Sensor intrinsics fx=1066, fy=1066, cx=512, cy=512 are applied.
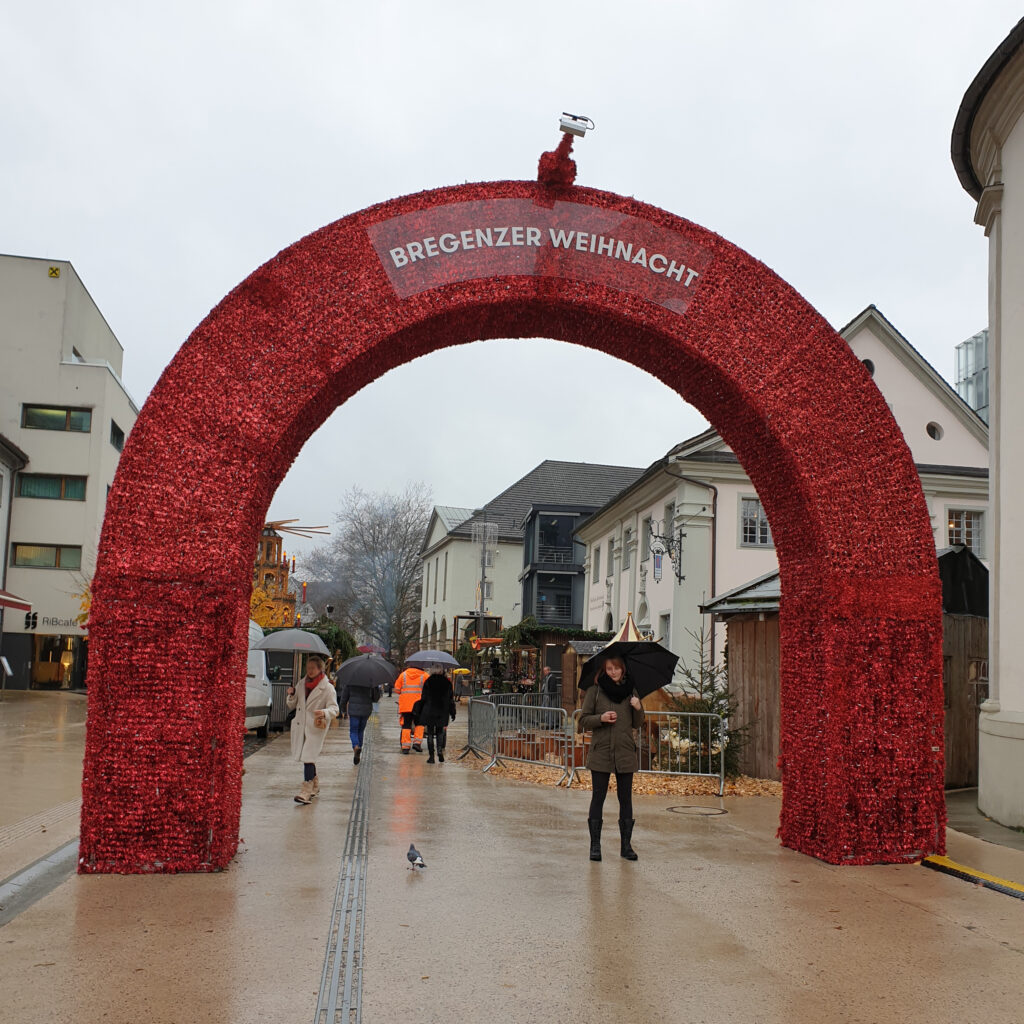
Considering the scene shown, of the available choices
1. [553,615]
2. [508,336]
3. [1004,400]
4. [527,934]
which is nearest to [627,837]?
[527,934]

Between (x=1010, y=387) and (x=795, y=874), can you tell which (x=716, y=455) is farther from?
(x=795, y=874)

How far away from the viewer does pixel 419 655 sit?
1972 cm

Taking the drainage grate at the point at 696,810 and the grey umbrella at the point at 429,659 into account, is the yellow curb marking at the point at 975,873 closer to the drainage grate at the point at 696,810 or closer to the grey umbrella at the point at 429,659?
the drainage grate at the point at 696,810

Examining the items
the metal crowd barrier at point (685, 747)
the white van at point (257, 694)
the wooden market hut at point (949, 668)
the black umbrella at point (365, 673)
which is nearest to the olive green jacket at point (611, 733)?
the metal crowd barrier at point (685, 747)

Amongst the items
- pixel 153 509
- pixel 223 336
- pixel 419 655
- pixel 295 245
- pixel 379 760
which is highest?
pixel 295 245

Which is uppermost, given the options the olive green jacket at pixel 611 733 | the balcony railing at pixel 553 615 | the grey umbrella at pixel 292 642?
the balcony railing at pixel 553 615

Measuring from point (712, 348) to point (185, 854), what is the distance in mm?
5884

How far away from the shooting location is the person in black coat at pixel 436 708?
1781 cm

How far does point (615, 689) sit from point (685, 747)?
19.4 feet

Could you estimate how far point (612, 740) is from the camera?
9039mm

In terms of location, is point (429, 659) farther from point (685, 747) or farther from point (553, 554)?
point (553, 554)

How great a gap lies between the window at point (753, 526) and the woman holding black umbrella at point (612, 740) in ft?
62.6

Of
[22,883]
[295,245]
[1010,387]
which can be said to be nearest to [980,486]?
[1010,387]

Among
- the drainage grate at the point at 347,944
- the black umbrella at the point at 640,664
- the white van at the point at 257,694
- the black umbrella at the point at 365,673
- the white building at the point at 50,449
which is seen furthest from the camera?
the white building at the point at 50,449
